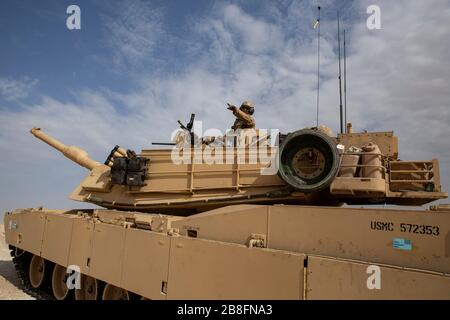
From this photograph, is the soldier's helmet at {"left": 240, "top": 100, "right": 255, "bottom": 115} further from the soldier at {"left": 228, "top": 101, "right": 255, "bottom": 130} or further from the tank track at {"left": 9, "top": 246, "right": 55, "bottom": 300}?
the tank track at {"left": 9, "top": 246, "right": 55, "bottom": 300}

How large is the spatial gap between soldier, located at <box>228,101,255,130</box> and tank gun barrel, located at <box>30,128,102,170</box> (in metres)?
4.30

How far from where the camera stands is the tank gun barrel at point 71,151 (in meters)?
10.4

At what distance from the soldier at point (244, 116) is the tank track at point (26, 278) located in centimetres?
708

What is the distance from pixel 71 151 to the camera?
11.0m

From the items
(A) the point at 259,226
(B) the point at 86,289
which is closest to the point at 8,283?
(B) the point at 86,289

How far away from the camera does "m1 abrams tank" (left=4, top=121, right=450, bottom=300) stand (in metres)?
4.22

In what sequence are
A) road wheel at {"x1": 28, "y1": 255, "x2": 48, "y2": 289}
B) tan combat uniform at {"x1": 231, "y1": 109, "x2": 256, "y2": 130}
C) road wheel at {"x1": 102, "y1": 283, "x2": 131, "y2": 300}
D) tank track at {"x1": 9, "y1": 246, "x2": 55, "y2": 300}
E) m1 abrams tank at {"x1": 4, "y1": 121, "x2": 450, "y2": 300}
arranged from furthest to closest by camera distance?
road wheel at {"x1": 28, "y1": 255, "x2": 48, "y2": 289} < tank track at {"x1": 9, "y1": 246, "x2": 55, "y2": 300} < tan combat uniform at {"x1": 231, "y1": 109, "x2": 256, "y2": 130} < road wheel at {"x1": 102, "y1": 283, "x2": 131, "y2": 300} < m1 abrams tank at {"x1": 4, "y1": 121, "x2": 450, "y2": 300}

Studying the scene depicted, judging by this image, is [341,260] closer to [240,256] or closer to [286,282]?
[286,282]

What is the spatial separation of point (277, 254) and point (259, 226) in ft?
2.29

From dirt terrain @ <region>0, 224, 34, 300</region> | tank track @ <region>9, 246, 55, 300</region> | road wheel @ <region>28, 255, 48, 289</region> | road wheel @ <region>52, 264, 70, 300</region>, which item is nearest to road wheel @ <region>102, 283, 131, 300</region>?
road wheel @ <region>52, 264, 70, 300</region>

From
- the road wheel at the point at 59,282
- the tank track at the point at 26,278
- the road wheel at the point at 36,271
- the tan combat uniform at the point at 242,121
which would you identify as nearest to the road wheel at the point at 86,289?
the road wheel at the point at 59,282

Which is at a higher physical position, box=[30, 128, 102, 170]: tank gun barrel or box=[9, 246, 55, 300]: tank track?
box=[30, 128, 102, 170]: tank gun barrel

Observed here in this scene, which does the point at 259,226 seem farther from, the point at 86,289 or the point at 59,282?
the point at 59,282

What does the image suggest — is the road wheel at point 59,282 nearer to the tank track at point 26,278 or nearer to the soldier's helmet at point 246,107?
the tank track at point 26,278
